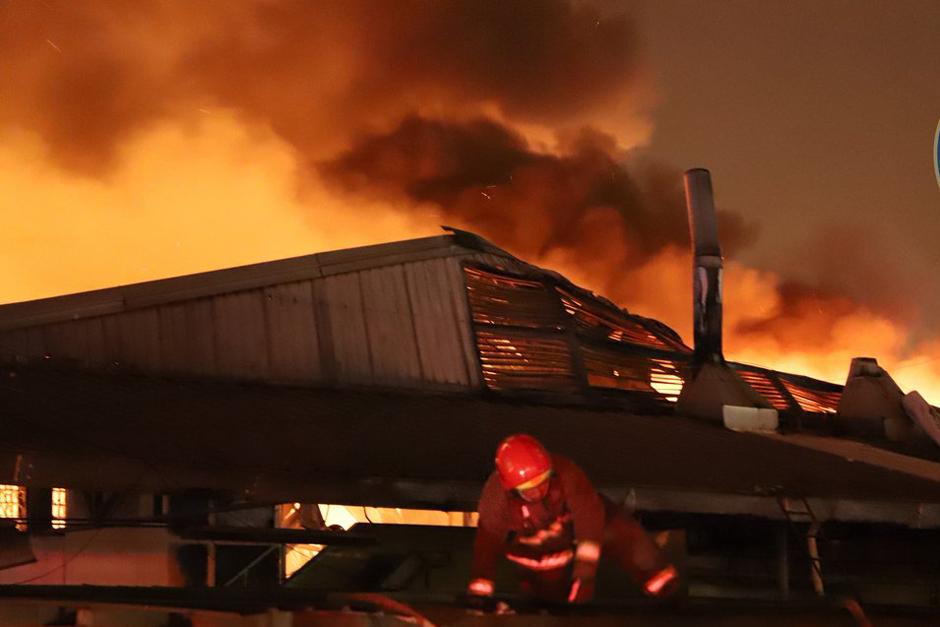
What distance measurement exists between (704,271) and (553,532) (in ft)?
27.7

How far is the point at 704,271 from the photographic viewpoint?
14.2 metres

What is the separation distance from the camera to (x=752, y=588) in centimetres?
1027

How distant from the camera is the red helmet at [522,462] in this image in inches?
244

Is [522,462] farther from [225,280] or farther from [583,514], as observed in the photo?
[225,280]

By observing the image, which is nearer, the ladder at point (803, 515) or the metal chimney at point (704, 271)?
the ladder at point (803, 515)

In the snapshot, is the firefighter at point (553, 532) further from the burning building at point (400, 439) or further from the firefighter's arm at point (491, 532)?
the burning building at point (400, 439)

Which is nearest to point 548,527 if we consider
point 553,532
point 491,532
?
point 553,532

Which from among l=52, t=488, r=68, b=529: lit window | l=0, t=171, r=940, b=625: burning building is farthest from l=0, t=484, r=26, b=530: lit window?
l=52, t=488, r=68, b=529: lit window

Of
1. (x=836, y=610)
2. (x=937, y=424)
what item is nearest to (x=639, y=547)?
(x=836, y=610)

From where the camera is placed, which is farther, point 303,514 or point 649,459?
point 303,514

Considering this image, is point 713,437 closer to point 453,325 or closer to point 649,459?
point 649,459

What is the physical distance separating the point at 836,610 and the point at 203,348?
23.1 ft

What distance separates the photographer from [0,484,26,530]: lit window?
929cm

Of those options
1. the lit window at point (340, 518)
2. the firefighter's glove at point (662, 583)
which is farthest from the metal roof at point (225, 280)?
the firefighter's glove at point (662, 583)
